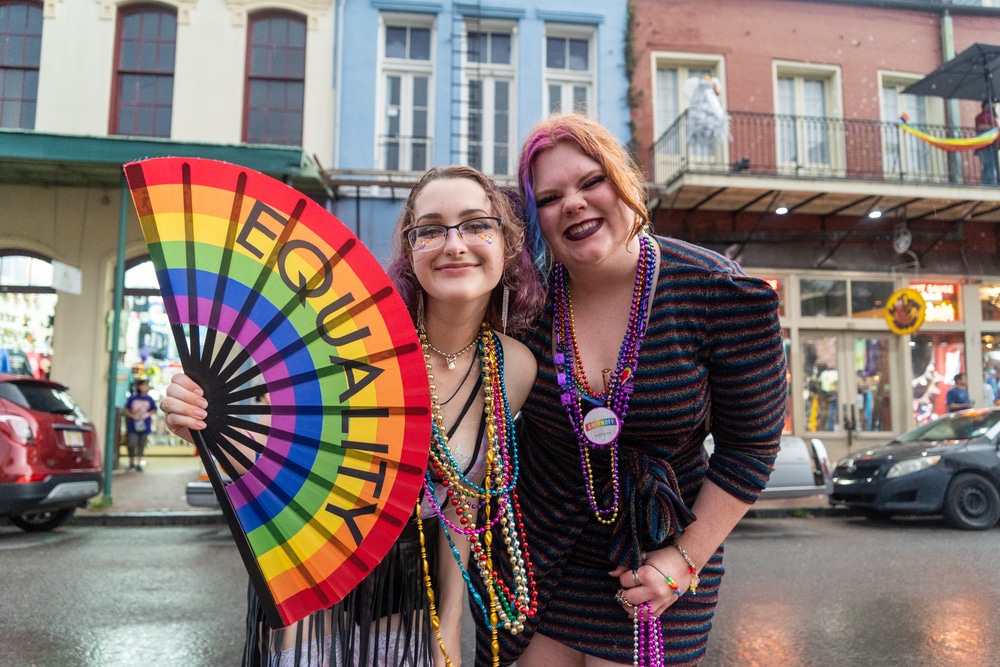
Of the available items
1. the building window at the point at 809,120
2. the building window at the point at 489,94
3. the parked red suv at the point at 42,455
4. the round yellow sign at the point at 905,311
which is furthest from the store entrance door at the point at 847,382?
the parked red suv at the point at 42,455

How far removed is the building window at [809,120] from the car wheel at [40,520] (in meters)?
12.5

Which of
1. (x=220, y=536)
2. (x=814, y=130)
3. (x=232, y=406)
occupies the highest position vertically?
(x=814, y=130)

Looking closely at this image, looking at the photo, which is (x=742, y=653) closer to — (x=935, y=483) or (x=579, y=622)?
(x=579, y=622)

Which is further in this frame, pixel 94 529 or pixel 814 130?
pixel 814 130

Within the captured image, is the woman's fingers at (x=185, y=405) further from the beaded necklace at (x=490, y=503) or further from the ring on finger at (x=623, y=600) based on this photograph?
the ring on finger at (x=623, y=600)

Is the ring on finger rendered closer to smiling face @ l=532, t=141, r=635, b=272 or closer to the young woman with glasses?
the young woman with glasses

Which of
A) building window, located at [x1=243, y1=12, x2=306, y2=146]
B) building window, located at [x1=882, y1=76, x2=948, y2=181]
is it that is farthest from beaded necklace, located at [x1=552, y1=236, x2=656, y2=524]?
building window, located at [x1=882, y1=76, x2=948, y2=181]

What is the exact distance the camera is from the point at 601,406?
5.06ft

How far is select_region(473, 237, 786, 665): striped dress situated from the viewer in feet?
4.84

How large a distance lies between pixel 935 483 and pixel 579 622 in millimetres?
7671

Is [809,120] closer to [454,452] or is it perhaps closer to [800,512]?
[800,512]

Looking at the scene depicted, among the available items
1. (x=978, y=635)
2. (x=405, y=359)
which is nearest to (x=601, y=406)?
(x=405, y=359)

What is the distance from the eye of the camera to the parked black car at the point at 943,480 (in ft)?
24.7

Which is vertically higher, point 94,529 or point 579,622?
point 579,622
